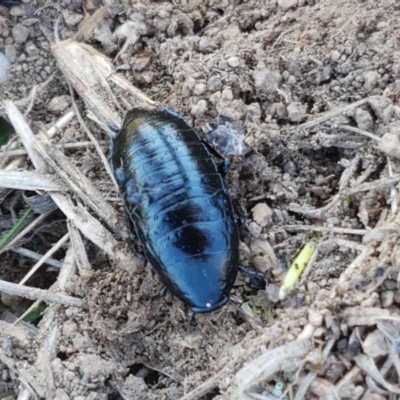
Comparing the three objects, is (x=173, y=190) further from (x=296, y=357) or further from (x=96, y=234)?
(x=296, y=357)

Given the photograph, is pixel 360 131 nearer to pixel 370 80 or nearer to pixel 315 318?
pixel 370 80

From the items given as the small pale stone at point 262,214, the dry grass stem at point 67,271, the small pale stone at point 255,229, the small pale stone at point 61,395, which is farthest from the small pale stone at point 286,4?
the small pale stone at point 61,395

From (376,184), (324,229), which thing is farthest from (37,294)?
(376,184)

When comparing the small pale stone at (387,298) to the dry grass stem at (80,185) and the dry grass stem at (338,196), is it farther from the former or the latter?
the dry grass stem at (80,185)

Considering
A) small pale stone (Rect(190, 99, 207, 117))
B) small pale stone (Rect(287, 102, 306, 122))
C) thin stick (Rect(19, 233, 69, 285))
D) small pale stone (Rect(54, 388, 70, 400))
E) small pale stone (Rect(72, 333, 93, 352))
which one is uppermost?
small pale stone (Rect(190, 99, 207, 117))

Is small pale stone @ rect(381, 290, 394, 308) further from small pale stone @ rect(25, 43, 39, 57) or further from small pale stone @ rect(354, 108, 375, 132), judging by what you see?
small pale stone @ rect(25, 43, 39, 57)

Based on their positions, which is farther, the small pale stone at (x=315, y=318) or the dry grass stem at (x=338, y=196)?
the dry grass stem at (x=338, y=196)

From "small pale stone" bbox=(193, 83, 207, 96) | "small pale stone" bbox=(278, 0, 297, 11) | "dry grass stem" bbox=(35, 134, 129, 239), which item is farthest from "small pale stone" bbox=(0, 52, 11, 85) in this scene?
"small pale stone" bbox=(278, 0, 297, 11)
